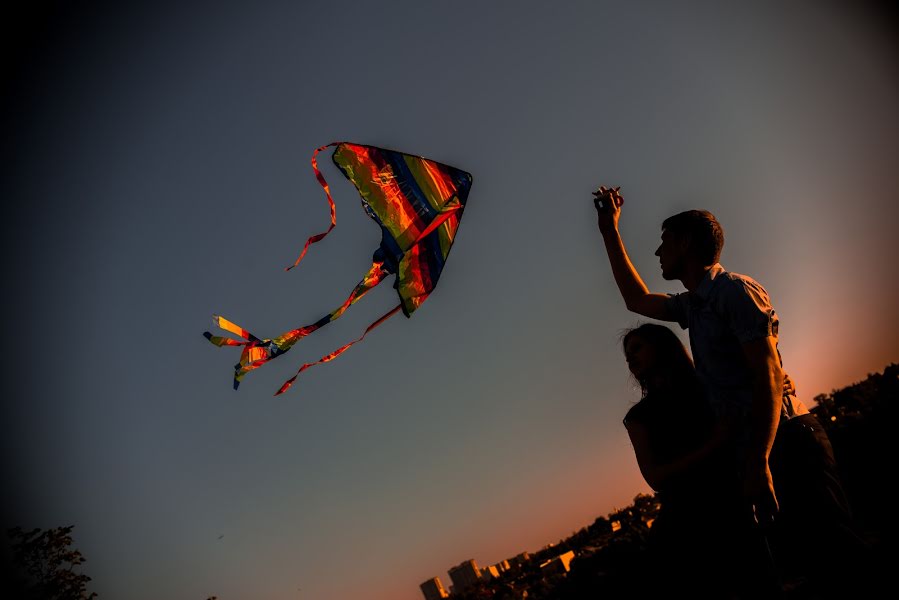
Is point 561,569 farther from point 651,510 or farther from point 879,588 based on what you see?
point 879,588

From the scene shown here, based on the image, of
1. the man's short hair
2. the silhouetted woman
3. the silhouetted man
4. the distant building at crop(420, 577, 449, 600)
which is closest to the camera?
the silhouetted man

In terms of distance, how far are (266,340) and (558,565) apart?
167 inches

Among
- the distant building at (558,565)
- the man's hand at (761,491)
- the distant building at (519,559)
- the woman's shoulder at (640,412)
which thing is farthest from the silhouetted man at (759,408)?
the distant building at (519,559)

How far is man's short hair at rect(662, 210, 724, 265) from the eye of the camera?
97.4 inches

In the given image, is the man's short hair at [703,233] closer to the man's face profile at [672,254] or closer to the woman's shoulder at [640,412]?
the man's face profile at [672,254]

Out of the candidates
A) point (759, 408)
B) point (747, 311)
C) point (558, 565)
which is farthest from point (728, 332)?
point (558, 565)

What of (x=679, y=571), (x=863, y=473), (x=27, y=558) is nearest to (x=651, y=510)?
(x=863, y=473)

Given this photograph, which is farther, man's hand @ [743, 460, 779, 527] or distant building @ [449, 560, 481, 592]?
distant building @ [449, 560, 481, 592]

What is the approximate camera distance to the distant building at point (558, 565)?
5.54 meters

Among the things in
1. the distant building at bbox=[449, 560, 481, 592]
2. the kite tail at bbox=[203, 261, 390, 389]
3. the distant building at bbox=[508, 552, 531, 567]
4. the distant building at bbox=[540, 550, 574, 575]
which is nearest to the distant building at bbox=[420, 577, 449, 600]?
the distant building at bbox=[449, 560, 481, 592]

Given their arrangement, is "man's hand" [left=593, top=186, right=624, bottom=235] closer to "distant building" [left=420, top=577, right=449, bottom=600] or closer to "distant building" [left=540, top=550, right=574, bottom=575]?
"distant building" [left=540, top=550, right=574, bottom=575]

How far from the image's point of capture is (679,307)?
2.70m

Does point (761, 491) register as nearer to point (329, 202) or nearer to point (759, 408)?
point (759, 408)

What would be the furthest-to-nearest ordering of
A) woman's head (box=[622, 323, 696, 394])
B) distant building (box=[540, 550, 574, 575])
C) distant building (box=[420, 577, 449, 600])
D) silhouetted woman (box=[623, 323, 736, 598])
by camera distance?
distant building (box=[420, 577, 449, 600]) → distant building (box=[540, 550, 574, 575]) → woman's head (box=[622, 323, 696, 394]) → silhouetted woman (box=[623, 323, 736, 598])
